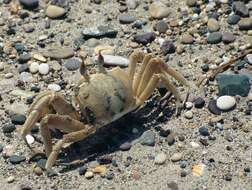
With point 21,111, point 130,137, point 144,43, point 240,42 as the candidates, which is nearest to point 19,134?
point 21,111

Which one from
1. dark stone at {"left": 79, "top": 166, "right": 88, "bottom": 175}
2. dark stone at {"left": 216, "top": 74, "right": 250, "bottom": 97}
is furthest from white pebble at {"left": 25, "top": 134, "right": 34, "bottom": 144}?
→ dark stone at {"left": 216, "top": 74, "right": 250, "bottom": 97}

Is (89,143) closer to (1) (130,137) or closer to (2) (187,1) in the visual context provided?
(1) (130,137)

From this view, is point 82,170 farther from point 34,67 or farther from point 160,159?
point 34,67

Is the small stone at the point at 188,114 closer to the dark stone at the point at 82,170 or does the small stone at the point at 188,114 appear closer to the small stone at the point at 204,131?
the small stone at the point at 204,131

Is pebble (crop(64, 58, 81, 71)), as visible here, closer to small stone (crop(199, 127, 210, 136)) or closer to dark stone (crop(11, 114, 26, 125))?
dark stone (crop(11, 114, 26, 125))

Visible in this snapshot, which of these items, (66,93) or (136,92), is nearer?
(136,92)

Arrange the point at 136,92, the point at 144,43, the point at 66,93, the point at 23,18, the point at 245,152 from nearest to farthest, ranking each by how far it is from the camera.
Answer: the point at 245,152
the point at 136,92
the point at 66,93
the point at 144,43
the point at 23,18

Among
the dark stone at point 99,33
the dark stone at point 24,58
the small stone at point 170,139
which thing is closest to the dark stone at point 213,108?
the small stone at point 170,139
